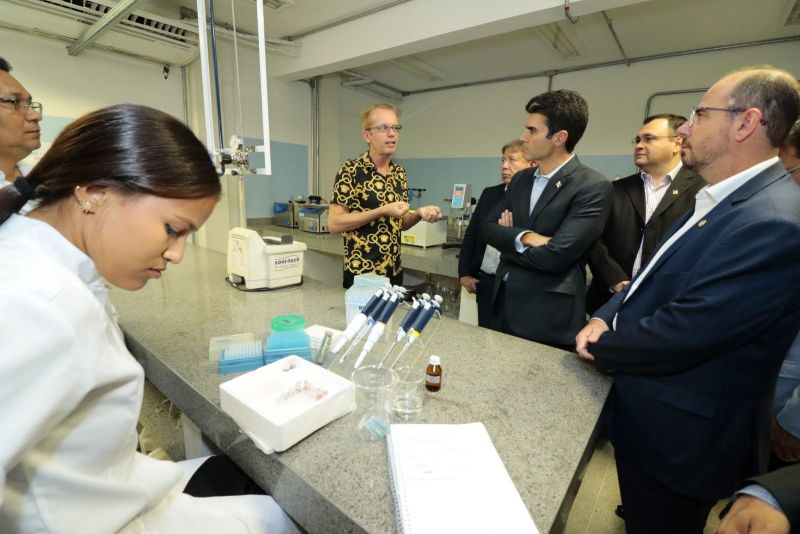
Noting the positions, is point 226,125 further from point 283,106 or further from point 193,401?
point 193,401

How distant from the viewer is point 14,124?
1.63m

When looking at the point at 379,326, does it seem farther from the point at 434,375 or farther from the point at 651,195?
the point at 651,195

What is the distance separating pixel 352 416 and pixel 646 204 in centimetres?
202

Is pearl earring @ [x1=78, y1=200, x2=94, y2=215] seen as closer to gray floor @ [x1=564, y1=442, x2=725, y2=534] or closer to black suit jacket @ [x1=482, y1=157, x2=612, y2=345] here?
black suit jacket @ [x1=482, y1=157, x2=612, y2=345]

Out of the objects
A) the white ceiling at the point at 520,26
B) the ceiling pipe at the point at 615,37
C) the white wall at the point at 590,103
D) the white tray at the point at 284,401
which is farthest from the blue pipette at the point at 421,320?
the white wall at the point at 590,103

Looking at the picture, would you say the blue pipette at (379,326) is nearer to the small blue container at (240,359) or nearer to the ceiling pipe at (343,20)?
the small blue container at (240,359)

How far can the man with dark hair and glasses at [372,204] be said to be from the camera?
1.86 m

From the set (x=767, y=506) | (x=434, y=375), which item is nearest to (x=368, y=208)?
(x=434, y=375)

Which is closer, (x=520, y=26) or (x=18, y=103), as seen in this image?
(x=18, y=103)

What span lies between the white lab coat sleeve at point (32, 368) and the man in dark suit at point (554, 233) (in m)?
1.41

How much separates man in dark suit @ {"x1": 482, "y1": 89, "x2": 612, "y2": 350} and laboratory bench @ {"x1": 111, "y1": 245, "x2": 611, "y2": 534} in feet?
1.13

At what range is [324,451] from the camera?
2.41 ft

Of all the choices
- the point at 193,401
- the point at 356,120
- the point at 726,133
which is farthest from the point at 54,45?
the point at 726,133

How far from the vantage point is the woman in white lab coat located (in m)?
0.47
